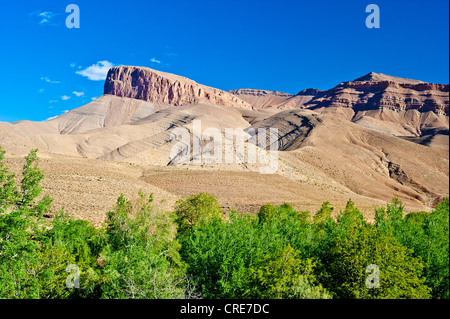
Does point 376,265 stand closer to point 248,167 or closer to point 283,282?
point 283,282

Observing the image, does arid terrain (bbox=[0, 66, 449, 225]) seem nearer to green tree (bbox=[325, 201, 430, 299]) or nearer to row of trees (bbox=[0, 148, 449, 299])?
row of trees (bbox=[0, 148, 449, 299])

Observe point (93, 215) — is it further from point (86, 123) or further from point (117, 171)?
point (86, 123)

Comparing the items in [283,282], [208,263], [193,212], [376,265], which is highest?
[193,212]

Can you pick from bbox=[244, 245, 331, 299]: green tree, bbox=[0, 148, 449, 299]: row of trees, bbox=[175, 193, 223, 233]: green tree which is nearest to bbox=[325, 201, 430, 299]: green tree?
bbox=[0, 148, 449, 299]: row of trees

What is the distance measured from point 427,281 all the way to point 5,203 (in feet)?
68.6

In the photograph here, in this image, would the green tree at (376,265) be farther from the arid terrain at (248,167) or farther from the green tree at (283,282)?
the arid terrain at (248,167)

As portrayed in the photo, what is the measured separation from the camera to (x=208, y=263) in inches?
717

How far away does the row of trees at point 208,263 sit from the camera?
13.4m

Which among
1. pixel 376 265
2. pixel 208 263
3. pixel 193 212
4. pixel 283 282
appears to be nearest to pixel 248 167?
pixel 193 212

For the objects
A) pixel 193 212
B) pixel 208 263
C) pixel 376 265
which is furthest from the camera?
pixel 193 212

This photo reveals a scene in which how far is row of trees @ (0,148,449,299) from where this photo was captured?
13445mm

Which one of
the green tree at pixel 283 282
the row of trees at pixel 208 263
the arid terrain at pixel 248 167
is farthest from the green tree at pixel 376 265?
the arid terrain at pixel 248 167

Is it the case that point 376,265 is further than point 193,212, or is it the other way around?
point 193,212
